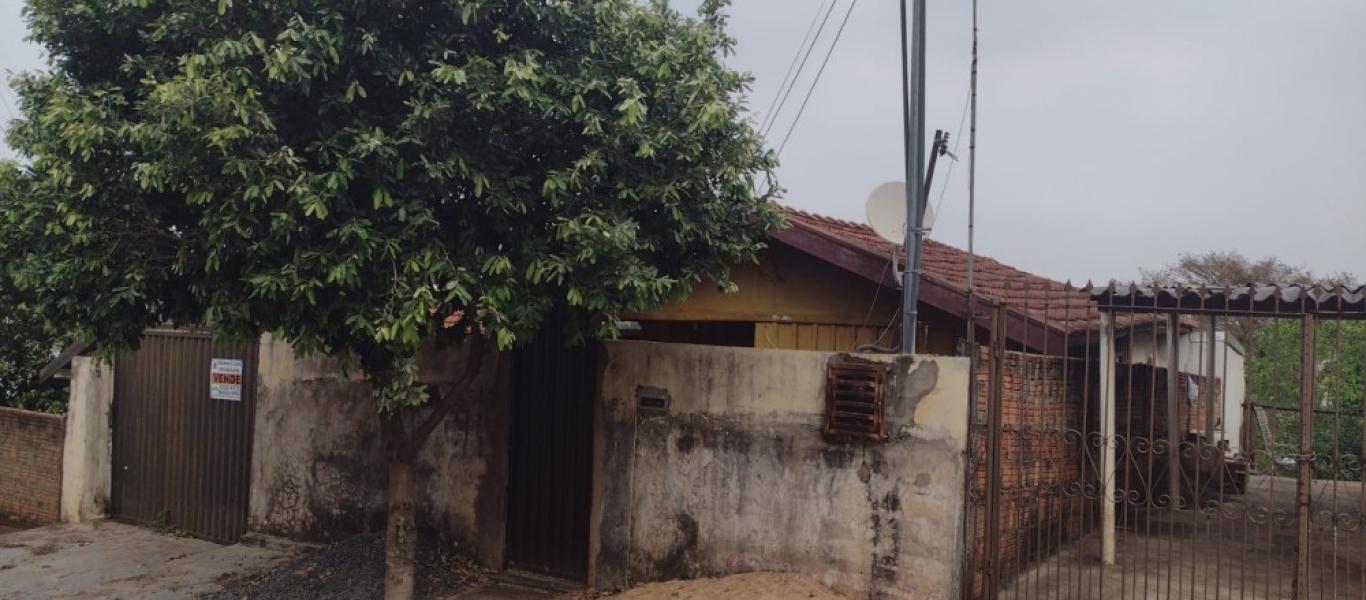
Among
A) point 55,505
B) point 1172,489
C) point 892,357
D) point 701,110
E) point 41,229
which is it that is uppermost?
point 701,110

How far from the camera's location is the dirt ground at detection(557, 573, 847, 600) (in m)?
6.32

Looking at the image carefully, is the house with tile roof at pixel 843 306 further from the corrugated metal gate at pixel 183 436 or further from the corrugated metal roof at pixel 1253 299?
the corrugated metal gate at pixel 183 436

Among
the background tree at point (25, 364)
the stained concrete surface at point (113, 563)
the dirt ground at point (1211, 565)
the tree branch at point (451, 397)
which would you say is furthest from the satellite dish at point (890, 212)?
the background tree at point (25, 364)

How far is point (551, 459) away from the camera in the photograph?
8.29m

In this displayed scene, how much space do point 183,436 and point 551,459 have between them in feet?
18.5

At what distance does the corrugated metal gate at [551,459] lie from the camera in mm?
8109

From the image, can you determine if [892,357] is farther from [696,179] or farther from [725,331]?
[725,331]

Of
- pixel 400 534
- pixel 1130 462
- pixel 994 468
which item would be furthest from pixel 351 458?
pixel 1130 462

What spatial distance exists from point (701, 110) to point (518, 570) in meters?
4.48

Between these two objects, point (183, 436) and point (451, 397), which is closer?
point (451, 397)

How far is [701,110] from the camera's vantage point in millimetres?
6301

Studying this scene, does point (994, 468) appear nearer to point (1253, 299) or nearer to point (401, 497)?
point (1253, 299)

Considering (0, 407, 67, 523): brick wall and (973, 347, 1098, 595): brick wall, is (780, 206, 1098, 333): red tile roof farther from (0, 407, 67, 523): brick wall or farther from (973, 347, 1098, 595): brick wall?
(0, 407, 67, 523): brick wall

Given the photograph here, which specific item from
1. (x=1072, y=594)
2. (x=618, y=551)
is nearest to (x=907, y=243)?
(x=1072, y=594)
